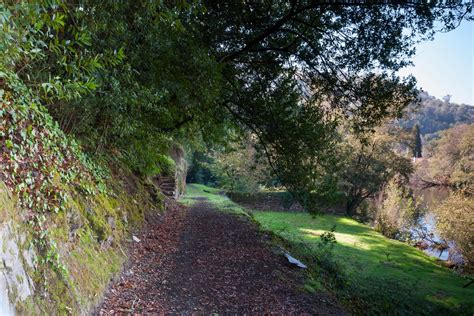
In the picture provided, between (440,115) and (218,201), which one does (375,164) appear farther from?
(440,115)

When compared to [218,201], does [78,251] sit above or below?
above

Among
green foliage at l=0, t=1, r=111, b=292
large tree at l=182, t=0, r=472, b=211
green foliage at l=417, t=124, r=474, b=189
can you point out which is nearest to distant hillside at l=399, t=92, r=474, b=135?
green foliage at l=417, t=124, r=474, b=189

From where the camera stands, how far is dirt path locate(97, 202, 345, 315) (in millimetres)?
4520

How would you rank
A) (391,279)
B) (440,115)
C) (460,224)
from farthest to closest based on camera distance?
(440,115) → (460,224) → (391,279)

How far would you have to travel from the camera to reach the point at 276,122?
870cm

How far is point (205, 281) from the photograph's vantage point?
5.54m

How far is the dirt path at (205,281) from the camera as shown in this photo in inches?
178

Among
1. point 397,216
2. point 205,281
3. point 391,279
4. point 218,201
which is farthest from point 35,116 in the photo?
point 397,216

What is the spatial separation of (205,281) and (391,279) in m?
8.25

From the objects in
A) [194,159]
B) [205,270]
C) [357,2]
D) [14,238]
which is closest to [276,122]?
[357,2]

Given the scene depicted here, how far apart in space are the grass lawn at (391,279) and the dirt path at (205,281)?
1.55 m

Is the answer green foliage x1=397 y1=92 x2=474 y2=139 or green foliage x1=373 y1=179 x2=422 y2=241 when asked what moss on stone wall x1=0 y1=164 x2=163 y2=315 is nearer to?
green foliage x1=373 y1=179 x2=422 y2=241

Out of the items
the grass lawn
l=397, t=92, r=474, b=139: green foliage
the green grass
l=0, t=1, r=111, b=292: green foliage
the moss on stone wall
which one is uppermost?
l=397, t=92, r=474, b=139: green foliage

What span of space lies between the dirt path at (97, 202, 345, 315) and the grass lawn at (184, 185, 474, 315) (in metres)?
1.55
